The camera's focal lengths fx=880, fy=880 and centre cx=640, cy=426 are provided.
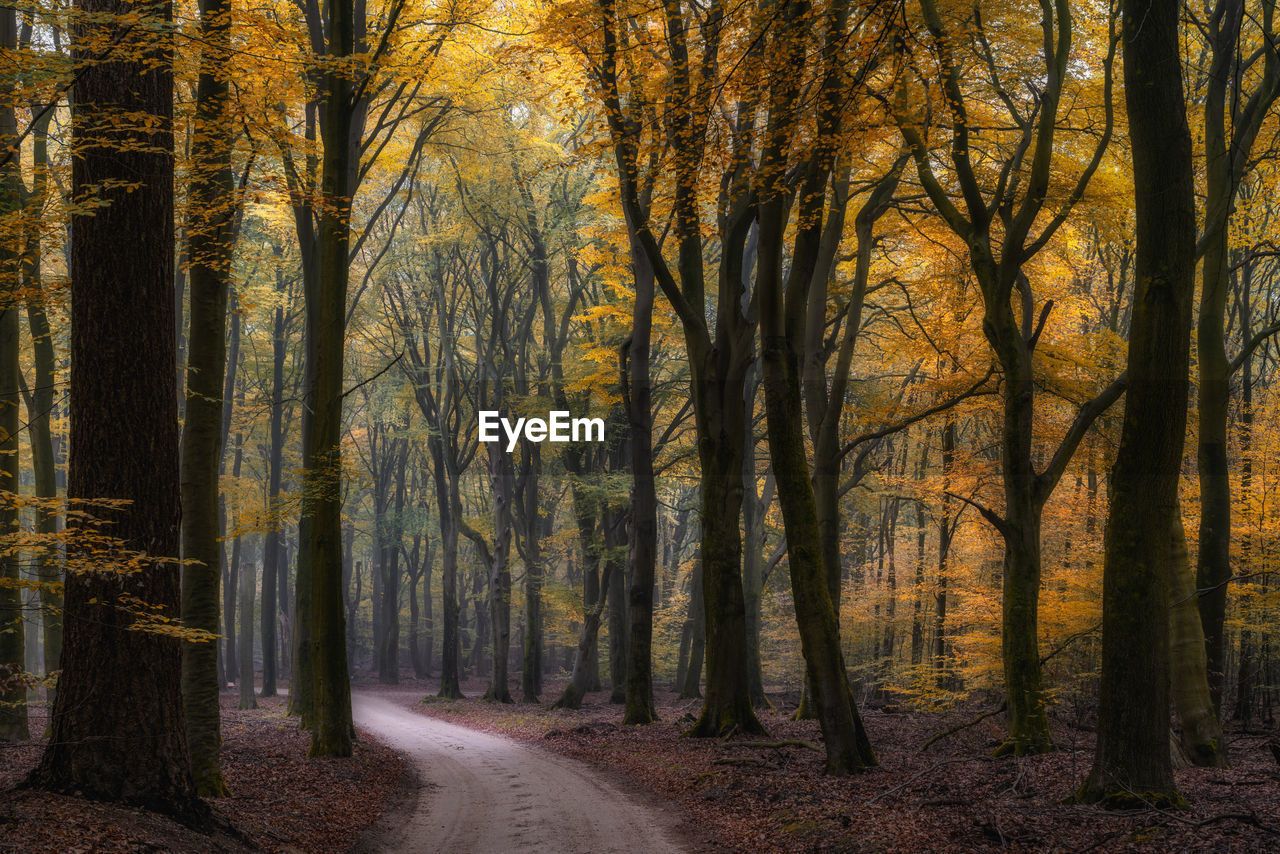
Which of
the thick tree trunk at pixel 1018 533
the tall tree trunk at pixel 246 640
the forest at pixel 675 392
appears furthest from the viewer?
the tall tree trunk at pixel 246 640

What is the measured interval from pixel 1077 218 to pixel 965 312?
4.38 m

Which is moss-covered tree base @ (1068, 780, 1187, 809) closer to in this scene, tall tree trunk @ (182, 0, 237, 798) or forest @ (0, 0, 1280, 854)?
forest @ (0, 0, 1280, 854)

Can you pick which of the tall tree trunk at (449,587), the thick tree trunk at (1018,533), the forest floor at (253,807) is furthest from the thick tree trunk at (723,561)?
the tall tree trunk at (449,587)

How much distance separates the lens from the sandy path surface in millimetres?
8273

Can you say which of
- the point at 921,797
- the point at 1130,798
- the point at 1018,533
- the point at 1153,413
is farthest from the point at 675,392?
the point at 1130,798

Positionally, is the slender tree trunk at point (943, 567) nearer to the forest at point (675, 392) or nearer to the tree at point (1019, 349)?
the forest at point (675, 392)

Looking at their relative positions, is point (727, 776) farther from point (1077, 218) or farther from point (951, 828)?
point (1077, 218)

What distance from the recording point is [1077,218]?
1352cm

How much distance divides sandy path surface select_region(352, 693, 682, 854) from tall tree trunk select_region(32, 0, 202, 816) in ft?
8.93

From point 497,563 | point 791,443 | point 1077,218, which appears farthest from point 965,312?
point 497,563
